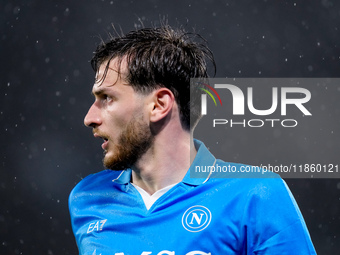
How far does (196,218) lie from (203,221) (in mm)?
29

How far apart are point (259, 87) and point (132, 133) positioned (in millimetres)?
2316

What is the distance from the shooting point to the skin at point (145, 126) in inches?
75.3

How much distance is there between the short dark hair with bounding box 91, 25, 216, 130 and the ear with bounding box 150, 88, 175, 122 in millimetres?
34

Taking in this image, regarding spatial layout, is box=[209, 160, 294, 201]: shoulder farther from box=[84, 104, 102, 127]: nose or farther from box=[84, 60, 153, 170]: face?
box=[84, 104, 102, 127]: nose

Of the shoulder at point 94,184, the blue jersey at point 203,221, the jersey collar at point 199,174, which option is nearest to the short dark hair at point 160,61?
the jersey collar at point 199,174

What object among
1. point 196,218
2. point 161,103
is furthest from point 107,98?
point 196,218

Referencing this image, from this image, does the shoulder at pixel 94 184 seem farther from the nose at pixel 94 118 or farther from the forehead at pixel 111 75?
the forehead at pixel 111 75

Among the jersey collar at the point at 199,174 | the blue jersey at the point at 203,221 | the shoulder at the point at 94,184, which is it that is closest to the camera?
the blue jersey at the point at 203,221

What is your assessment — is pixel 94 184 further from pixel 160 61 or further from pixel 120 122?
pixel 160 61

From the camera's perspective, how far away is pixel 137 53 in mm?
2031

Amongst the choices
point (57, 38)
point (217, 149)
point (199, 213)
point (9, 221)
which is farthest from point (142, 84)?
point (9, 221)

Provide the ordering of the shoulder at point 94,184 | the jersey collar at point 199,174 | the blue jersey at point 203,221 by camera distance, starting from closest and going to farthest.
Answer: the blue jersey at point 203,221
the jersey collar at point 199,174
the shoulder at point 94,184

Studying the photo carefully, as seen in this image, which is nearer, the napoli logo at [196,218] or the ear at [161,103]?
the napoli logo at [196,218]

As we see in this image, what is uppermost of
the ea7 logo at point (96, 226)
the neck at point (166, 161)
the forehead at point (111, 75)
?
the forehead at point (111, 75)
